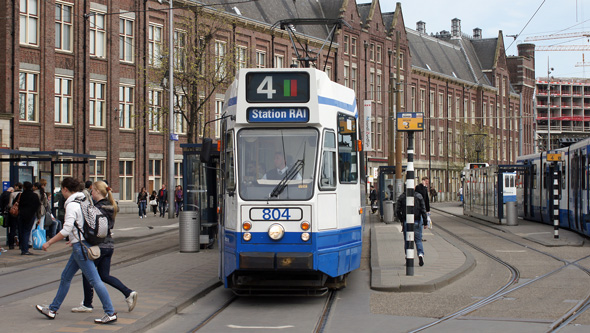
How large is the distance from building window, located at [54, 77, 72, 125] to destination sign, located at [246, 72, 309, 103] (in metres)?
27.4

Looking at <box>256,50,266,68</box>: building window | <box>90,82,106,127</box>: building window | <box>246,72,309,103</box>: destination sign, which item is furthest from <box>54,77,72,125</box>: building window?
<box>246,72,309,103</box>: destination sign

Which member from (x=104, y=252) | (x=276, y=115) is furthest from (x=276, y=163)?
(x=104, y=252)

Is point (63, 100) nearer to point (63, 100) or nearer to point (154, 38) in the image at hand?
point (63, 100)

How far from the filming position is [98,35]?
38125mm

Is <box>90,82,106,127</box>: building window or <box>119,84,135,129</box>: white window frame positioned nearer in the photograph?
<box>90,82,106,127</box>: building window

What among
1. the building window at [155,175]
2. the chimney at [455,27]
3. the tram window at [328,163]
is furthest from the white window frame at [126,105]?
the chimney at [455,27]

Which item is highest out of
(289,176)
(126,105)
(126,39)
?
(126,39)

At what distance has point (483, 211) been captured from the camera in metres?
35.8

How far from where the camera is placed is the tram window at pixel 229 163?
10.6 meters

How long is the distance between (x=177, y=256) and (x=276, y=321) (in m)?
8.33

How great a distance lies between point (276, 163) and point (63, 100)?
28284 millimetres

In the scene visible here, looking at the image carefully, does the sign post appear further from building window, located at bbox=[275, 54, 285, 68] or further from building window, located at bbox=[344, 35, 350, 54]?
building window, located at bbox=[344, 35, 350, 54]

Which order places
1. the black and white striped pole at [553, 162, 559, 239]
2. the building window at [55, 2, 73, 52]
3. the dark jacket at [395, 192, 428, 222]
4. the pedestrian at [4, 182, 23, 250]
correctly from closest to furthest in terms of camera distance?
the dark jacket at [395, 192, 428, 222]
the pedestrian at [4, 182, 23, 250]
the black and white striped pole at [553, 162, 559, 239]
the building window at [55, 2, 73, 52]

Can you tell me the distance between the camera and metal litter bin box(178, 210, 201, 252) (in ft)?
60.1
